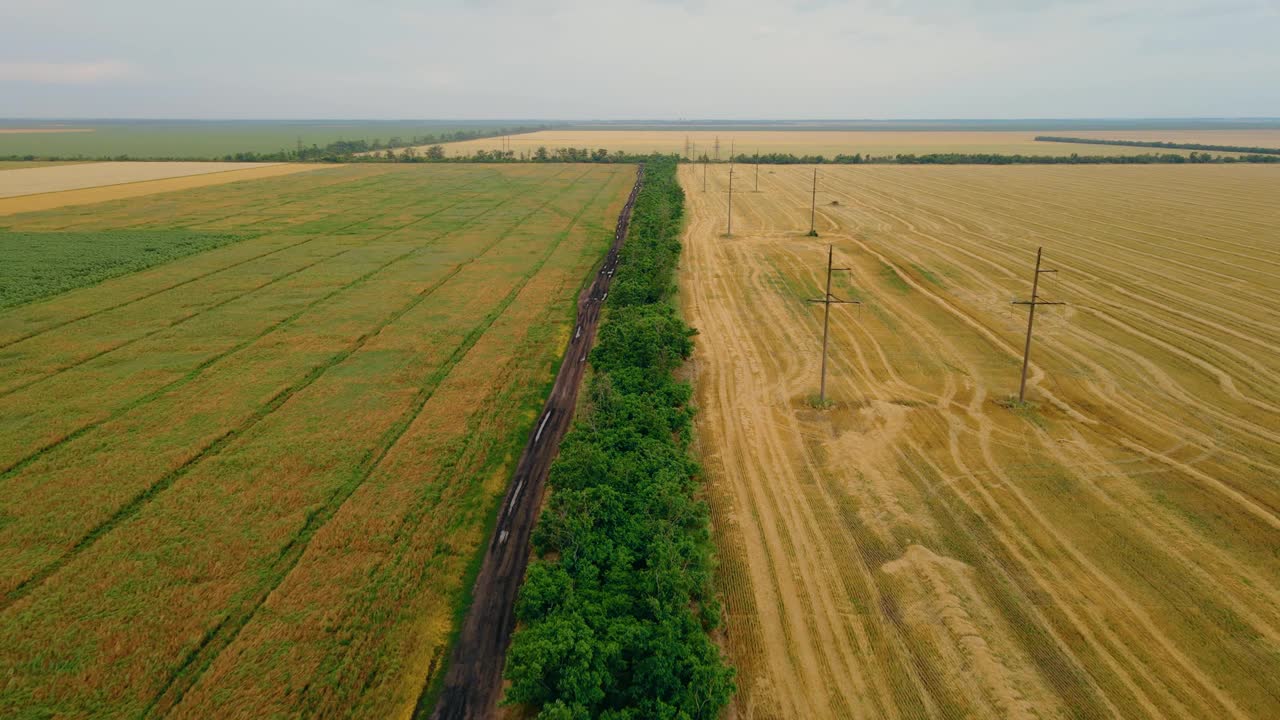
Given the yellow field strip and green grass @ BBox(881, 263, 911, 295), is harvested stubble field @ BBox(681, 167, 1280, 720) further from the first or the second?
the yellow field strip

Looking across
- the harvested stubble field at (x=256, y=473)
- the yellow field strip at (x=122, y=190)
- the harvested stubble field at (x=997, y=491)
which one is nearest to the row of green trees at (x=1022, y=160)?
the yellow field strip at (x=122, y=190)

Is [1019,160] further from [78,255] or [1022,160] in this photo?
[78,255]

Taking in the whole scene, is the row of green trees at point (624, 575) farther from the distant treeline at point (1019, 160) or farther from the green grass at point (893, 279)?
the distant treeline at point (1019, 160)

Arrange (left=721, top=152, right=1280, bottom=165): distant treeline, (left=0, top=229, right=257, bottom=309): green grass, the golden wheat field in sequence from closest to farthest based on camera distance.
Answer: (left=0, top=229, right=257, bottom=309): green grass → the golden wheat field → (left=721, top=152, right=1280, bottom=165): distant treeline

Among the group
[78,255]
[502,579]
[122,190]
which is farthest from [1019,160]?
[122,190]

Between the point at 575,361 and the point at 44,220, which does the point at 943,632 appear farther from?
the point at 44,220

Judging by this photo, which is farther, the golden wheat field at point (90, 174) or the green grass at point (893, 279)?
the golden wheat field at point (90, 174)

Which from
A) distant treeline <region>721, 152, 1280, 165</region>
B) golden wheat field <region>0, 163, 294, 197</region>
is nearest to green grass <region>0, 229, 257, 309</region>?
golden wheat field <region>0, 163, 294, 197</region>

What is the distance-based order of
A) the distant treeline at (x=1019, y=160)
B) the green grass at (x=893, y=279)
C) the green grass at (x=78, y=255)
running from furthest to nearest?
the distant treeline at (x=1019, y=160)
the green grass at (x=893, y=279)
the green grass at (x=78, y=255)
